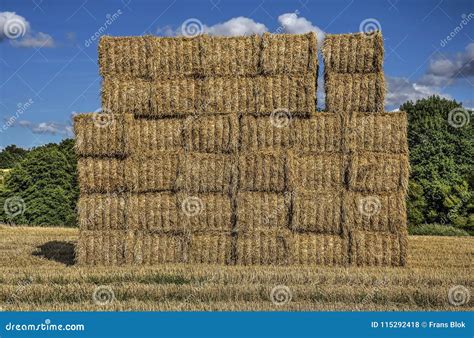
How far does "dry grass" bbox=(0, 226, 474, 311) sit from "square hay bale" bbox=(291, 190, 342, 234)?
768 millimetres

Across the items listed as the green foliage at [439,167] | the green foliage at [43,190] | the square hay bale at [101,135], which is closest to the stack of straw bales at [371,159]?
the square hay bale at [101,135]

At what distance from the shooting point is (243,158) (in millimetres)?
15477

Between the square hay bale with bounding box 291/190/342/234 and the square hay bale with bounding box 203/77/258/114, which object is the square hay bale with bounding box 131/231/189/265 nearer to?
the square hay bale with bounding box 291/190/342/234

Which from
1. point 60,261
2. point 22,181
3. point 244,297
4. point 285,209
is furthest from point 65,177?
point 244,297

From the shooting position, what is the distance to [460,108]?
46.1 metres

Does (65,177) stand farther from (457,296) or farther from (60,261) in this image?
(457,296)

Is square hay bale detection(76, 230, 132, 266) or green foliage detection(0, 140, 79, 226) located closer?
square hay bale detection(76, 230, 132, 266)

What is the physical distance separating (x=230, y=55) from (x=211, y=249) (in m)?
4.40

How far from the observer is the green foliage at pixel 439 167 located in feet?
114

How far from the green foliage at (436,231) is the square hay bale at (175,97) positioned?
62.1 feet

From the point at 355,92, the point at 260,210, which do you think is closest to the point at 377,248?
the point at 260,210

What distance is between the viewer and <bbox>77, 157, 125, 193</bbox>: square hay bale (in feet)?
51.6

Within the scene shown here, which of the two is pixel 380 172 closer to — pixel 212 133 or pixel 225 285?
pixel 212 133

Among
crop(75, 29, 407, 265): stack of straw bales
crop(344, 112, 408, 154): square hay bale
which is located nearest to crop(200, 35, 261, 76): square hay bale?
crop(75, 29, 407, 265): stack of straw bales
